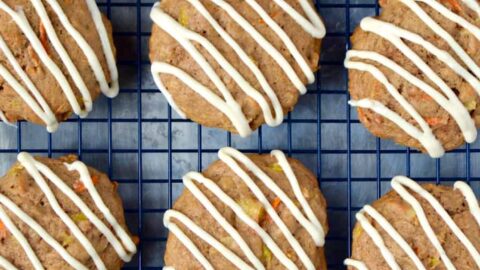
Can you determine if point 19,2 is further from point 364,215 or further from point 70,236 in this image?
point 364,215

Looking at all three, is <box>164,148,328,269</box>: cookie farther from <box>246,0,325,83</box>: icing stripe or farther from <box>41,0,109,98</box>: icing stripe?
<box>41,0,109,98</box>: icing stripe

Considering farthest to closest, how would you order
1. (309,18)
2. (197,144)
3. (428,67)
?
(197,144) < (309,18) < (428,67)

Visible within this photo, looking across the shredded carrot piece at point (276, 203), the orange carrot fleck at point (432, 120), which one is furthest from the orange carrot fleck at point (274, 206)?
the orange carrot fleck at point (432, 120)

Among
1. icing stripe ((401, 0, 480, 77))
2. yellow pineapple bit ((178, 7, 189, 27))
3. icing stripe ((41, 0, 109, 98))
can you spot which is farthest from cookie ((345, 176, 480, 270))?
icing stripe ((41, 0, 109, 98))

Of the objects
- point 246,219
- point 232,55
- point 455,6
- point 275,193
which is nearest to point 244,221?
point 246,219

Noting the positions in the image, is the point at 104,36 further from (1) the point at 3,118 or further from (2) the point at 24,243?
(2) the point at 24,243
